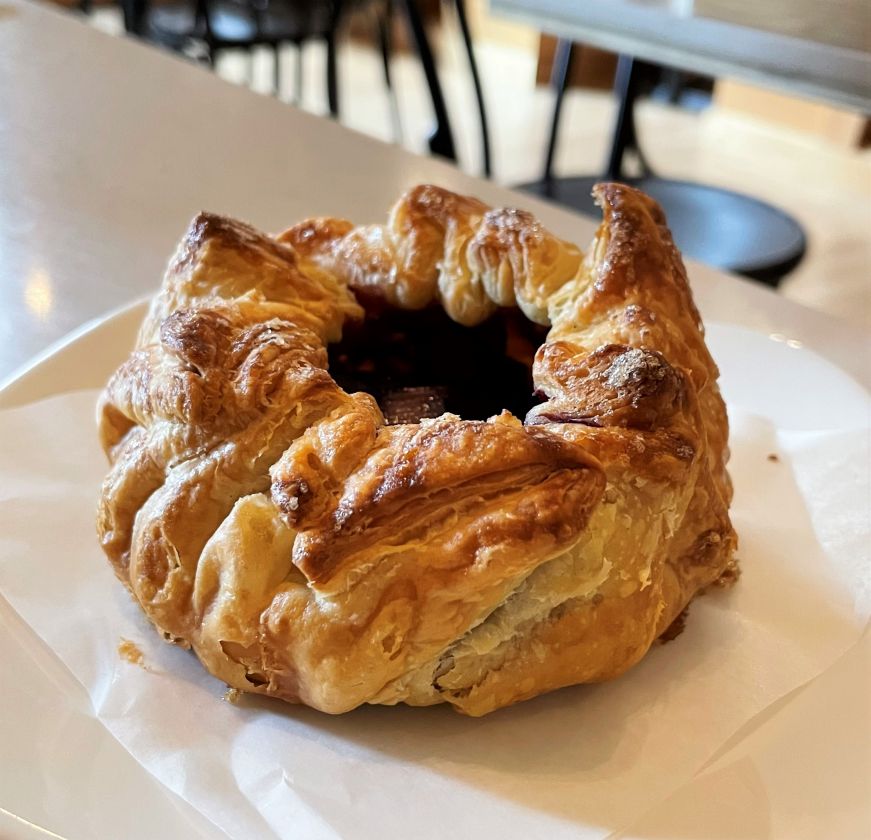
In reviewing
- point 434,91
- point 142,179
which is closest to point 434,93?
point 434,91

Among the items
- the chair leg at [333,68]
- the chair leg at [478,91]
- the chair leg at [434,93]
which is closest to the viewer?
the chair leg at [434,93]

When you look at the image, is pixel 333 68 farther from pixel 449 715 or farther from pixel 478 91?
pixel 449 715

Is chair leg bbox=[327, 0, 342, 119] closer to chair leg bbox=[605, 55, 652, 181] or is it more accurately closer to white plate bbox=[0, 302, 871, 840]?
chair leg bbox=[605, 55, 652, 181]

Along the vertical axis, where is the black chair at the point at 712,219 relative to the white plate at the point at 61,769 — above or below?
below

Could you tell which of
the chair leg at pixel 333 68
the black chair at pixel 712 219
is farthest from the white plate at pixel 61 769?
the chair leg at pixel 333 68

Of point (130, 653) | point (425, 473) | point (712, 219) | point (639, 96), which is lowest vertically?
point (639, 96)

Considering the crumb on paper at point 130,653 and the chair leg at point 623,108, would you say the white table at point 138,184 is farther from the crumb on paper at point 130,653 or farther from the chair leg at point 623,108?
the chair leg at point 623,108

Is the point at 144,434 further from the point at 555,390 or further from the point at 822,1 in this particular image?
the point at 822,1
